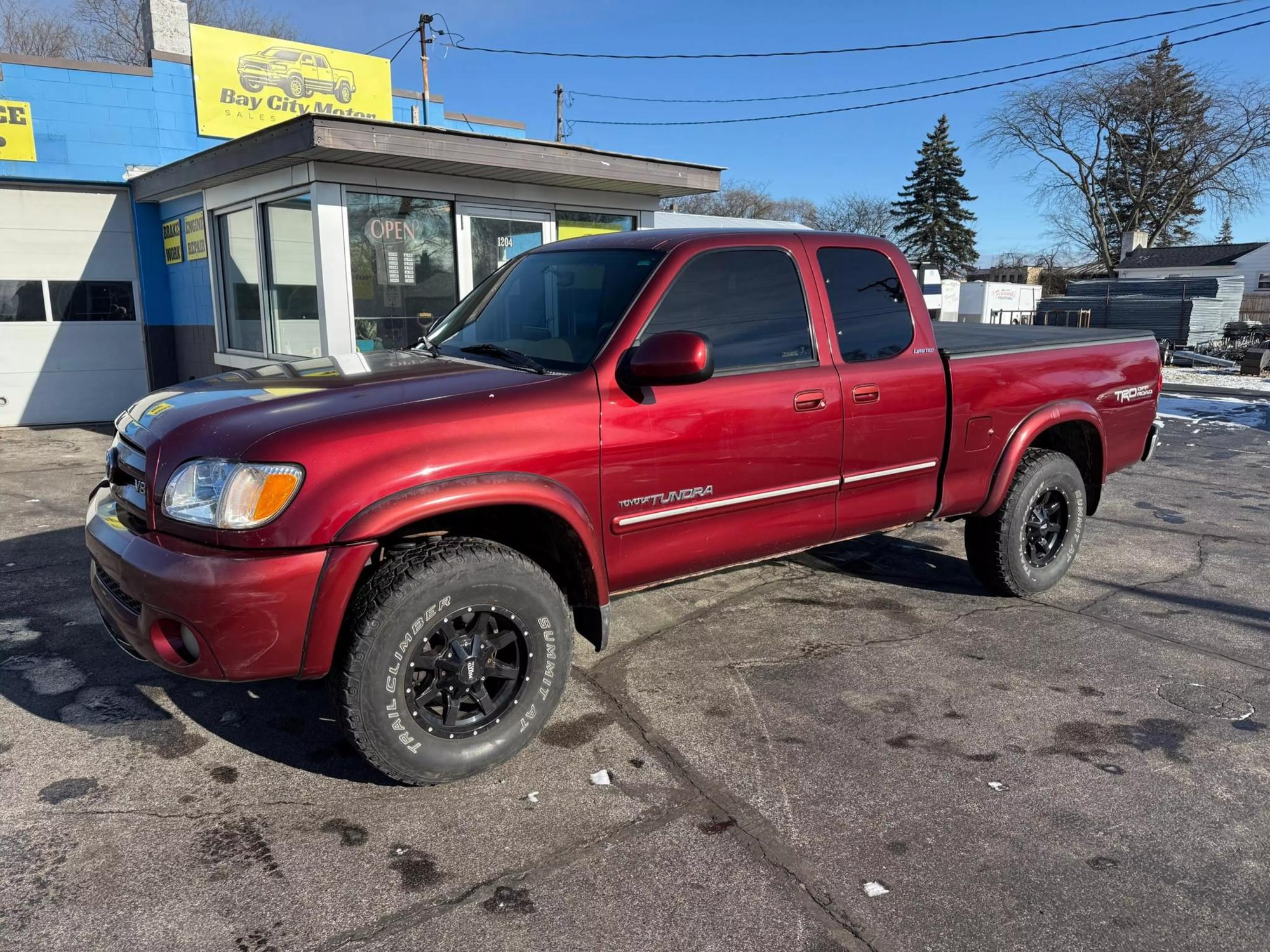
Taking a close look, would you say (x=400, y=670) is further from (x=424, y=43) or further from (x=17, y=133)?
(x=424, y=43)

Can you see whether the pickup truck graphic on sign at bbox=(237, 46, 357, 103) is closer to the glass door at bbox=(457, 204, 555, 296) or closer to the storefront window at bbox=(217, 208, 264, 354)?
the storefront window at bbox=(217, 208, 264, 354)

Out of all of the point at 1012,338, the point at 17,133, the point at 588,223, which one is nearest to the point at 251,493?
the point at 1012,338

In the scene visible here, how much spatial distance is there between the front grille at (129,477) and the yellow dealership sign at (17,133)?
10.4 m

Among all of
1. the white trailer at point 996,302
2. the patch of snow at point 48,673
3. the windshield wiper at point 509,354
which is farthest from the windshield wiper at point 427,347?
the white trailer at point 996,302

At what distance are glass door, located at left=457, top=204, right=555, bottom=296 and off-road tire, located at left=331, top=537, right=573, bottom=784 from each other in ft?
23.7

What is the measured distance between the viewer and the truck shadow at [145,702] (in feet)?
11.2

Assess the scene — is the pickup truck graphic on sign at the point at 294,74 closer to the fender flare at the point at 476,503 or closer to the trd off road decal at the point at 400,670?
the fender flare at the point at 476,503

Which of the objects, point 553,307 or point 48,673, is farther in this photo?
point 48,673

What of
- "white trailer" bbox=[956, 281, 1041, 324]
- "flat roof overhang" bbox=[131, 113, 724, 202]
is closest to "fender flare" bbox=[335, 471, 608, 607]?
"flat roof overhang" bbox=[131, 113, 724, 202]

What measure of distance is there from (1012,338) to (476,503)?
3585 millimetres

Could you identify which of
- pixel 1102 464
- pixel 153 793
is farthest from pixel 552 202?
pixel 153 793

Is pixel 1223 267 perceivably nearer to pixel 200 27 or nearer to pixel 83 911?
pixel 200 27

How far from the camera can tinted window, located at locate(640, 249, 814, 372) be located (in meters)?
3.68

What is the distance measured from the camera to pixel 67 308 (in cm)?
1210
